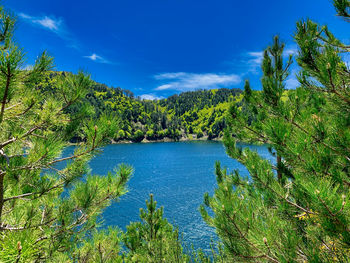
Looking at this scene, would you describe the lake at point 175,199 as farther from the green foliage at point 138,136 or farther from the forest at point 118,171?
the green foliage at point 138,136

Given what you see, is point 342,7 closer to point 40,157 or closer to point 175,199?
point 40,157

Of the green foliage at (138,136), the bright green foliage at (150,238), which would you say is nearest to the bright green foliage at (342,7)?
the bright green foliage at (150,238)

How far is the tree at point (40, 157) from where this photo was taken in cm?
173

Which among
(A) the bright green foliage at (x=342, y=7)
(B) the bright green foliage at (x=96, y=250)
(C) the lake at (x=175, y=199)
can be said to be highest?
(A) the bright green foliage at (x=342, y=7)

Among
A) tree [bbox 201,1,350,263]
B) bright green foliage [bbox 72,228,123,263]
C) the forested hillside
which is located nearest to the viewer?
tree [bbox 201,1,350,263]

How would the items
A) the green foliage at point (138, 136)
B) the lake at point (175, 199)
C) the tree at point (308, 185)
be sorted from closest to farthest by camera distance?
the tree at point (308, 185)
the lake at point (175, 199)
the green foliage at point (138, 136)

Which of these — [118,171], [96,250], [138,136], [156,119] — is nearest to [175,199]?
[96,250]

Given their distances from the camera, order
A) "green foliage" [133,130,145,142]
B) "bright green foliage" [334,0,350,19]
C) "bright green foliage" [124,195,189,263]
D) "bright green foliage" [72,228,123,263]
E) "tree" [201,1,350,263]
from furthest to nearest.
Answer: "green foliage" [133,130,145,142] → "bright green foliage" [124,195,189,263] → "bright green foliage" [72,228,123,263] → "bright green foliage" [334,0,350,19] → "tree" [201,1,350,263]

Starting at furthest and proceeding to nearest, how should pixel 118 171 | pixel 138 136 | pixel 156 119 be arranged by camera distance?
1. pixel 156 119
2. pixel 138 136
3. pixel 118 171

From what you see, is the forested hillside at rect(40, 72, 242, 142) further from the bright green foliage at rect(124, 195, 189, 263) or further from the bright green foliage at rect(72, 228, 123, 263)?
the bright green foliage at rect(72, 228, 123, 263)

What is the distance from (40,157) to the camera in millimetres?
2084

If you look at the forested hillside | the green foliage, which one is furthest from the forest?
the green foliage

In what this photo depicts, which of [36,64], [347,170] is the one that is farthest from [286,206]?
[36,64]

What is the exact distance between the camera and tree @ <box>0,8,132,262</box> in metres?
1.73
